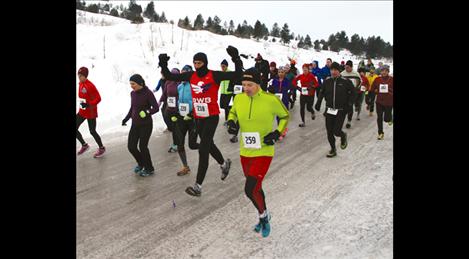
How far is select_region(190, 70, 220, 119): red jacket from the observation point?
229 inches

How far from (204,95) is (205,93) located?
0.11ft

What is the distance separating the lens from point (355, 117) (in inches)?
523

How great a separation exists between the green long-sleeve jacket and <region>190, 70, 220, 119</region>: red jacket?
123 centimetres

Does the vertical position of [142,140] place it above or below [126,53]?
below

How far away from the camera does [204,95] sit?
5.84m

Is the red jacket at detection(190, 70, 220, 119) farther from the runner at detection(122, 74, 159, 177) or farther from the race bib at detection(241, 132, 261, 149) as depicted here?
the race bib at detection(241, 132, 261, 149)

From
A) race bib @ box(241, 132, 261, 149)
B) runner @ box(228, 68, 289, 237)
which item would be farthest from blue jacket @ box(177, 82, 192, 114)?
race bib @ box(241, 132, 261, 149)

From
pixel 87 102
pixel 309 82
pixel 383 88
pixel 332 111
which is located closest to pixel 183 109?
pixel 87 102

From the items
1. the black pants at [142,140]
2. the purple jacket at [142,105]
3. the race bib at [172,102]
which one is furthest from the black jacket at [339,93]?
the black pants at [142,140]

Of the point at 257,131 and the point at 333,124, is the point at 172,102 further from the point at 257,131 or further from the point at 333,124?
the point at 257,131
